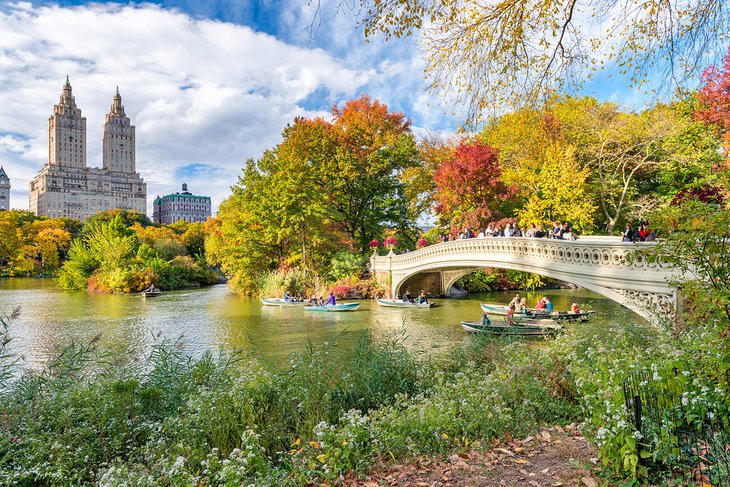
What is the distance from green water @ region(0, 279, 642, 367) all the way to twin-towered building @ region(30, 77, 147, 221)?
364 ft

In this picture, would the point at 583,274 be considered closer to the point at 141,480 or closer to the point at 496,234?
the point at 496,234

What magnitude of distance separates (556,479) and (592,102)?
28.7 m

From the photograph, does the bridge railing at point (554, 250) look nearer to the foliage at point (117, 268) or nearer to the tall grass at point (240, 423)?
the tall grass at point (240, 423)

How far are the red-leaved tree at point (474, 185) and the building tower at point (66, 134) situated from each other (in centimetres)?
13462

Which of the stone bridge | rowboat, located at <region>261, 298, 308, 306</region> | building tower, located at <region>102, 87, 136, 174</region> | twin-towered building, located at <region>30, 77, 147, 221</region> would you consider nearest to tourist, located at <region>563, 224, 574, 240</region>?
the stone bridge

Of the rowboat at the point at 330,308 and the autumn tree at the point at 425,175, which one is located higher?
the autumn tree at the point at 425,175

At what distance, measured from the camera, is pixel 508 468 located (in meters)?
3.74

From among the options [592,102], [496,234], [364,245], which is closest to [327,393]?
[496,234]

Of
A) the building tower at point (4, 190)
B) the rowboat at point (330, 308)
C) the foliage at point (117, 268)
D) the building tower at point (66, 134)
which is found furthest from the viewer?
the building tower at point (4, 190)

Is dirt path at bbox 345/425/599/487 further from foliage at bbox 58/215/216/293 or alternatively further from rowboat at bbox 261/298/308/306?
foliage at bbox 58/215/216/293

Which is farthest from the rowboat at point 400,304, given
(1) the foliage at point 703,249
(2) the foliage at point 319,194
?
(1) the foliage at point 703,249

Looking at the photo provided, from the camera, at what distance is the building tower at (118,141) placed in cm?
13700

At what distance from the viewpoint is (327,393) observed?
527cm

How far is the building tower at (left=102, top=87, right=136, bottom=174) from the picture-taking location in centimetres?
13700
